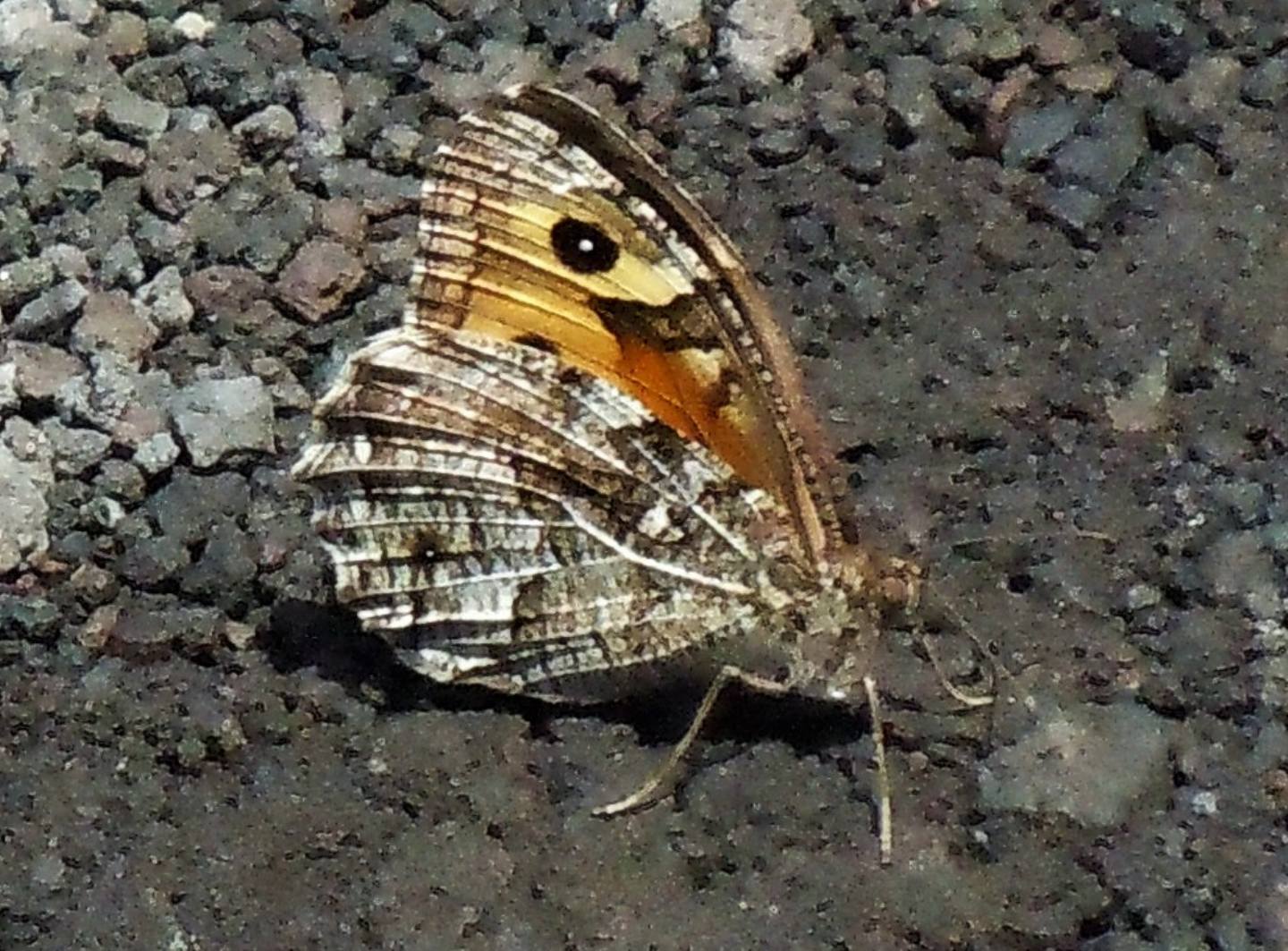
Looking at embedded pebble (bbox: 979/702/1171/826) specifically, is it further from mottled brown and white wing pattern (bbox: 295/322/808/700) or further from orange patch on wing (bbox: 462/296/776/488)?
orange patch on wing (bbox: 462/296/776/488)

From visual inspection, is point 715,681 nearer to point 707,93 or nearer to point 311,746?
point 311,746

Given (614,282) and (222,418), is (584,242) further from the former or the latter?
(222,418)

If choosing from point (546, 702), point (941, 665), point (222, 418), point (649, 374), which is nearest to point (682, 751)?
point (546, 702)

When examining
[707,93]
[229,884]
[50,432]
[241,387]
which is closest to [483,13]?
[707,93]

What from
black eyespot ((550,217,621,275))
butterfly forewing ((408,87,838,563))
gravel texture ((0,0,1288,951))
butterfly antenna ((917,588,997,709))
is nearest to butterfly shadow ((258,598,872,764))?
gravel texture ((0,0,1288,951))

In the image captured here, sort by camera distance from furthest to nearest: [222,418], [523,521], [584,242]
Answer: [222,418]
[523,521]
[584,242]

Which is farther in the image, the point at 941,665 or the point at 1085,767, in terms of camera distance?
the point at 941,665

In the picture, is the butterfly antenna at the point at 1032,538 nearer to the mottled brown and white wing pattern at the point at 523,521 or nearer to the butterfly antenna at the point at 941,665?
the butterfly antenna at the point at 941,665
